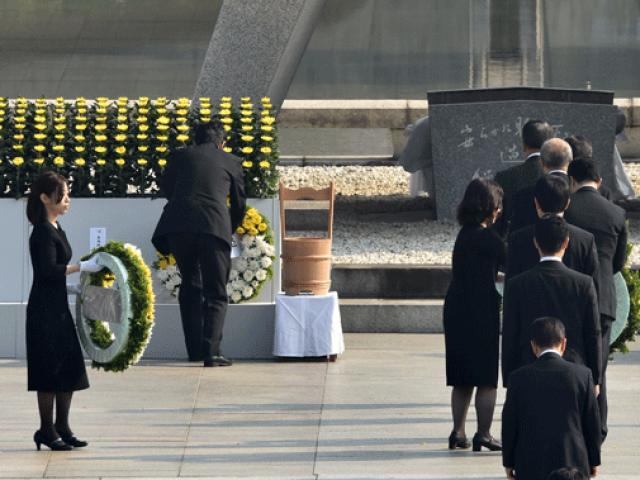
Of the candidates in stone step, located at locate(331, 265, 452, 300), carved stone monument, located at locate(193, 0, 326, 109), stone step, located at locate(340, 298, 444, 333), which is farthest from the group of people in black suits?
carved stone monument, located at locate(193, 0, 326, 109)

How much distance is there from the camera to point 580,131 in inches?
433

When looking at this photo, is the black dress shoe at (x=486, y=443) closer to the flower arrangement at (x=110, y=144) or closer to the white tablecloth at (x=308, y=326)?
the white tablecloth at (x=308, y=326)

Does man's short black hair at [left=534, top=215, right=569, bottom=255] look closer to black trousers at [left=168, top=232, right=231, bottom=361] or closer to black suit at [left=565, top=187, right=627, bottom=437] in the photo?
black suit at [left=565, top=187, right=627, bottom=437]

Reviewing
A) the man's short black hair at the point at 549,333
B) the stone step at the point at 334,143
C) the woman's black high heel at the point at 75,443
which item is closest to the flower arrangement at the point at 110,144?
the woman's black high heel at the point at 75,443

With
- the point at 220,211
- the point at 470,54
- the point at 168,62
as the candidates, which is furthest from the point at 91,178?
the point at 470,54

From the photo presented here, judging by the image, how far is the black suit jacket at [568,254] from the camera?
203 inches

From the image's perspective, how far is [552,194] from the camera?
5.25 metres

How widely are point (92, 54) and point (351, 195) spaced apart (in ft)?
49.2

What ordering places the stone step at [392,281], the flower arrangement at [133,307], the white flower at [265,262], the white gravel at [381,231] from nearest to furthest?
the flower arrangement at [133,307] < the white flower at [265,262] < the stone step at [392,281] < the white gravel at [381,231]

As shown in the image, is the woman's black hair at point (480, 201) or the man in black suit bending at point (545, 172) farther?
the man in black suit bending at point (545, 172)

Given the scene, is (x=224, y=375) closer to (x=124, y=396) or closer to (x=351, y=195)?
(x=124, y=396)

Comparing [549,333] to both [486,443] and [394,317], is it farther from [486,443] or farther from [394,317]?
[394,317]

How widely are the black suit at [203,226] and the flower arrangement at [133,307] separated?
5.28ft

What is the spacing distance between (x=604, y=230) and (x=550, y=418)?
1.60 metres
